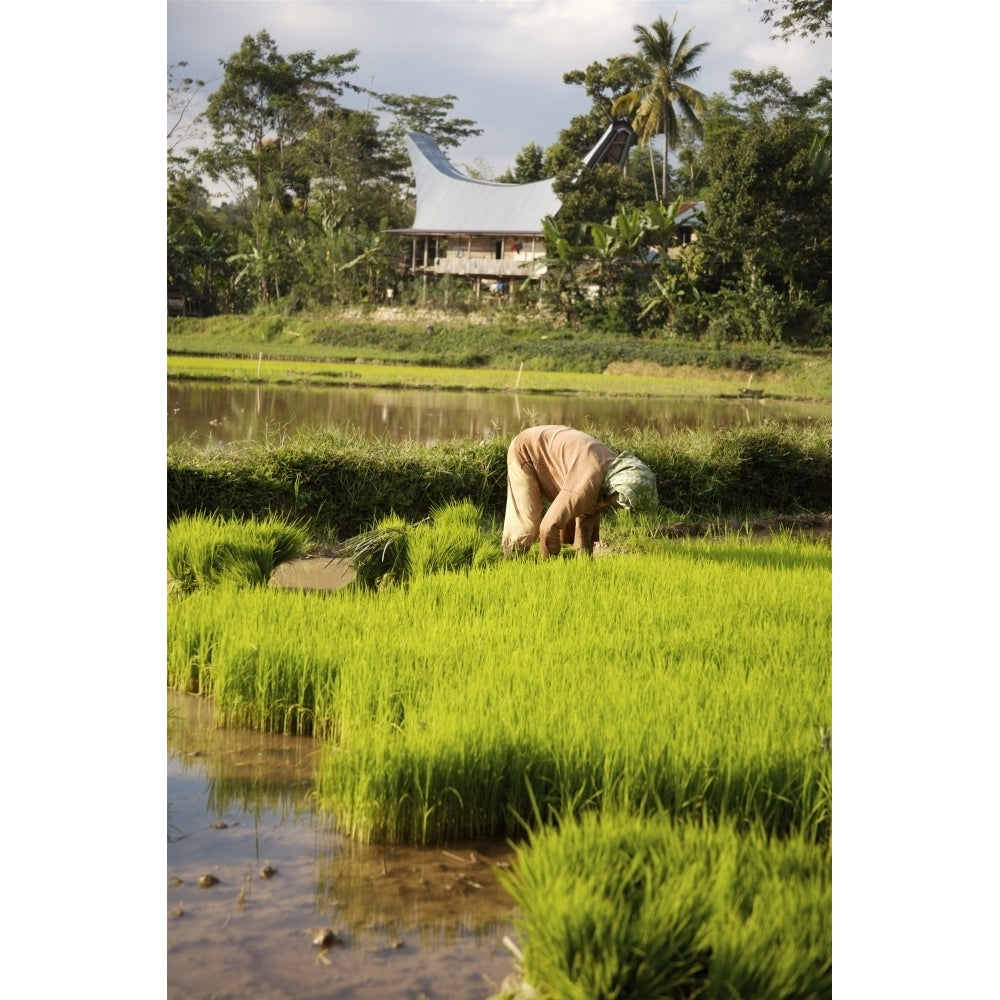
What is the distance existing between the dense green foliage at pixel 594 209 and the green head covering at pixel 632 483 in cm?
527

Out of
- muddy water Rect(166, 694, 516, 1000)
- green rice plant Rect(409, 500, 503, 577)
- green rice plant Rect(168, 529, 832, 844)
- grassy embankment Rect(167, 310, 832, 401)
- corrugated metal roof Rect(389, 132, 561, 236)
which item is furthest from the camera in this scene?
grassy embankment Rect(167, 310, 832, 401)

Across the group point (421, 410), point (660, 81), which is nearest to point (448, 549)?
point (421, 410)

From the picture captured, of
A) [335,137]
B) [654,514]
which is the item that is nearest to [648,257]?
[335,137]

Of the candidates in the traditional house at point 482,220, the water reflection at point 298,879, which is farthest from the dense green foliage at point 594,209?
the water reflection at point 298,879

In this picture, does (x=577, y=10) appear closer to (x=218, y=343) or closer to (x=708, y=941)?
(x=708, y=941)

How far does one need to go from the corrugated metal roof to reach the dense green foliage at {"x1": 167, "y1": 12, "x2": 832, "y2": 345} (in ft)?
1.04

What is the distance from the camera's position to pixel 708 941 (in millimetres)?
1638

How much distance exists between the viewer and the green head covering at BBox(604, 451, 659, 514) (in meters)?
3.76

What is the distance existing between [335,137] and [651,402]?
4.52 m

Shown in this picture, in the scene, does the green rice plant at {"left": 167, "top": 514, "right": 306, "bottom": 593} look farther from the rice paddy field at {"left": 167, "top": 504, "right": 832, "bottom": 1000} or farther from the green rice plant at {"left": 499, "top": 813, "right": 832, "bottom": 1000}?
the green rice plant at {"left": 499, "top": 813, "right": 832, "bottom": 1000}

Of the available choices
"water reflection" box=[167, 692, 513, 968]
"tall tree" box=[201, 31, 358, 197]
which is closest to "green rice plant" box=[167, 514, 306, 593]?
"water reflection" box=[167, 692, 513, 968]

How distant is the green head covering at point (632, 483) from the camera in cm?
376

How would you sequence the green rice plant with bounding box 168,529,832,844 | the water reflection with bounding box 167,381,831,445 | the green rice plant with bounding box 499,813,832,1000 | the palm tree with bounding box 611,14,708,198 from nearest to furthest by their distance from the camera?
the green rice plant with bounding box 499,813,832,1000 < the green rice plant with bounding box 168,529,832,844 < the palm tree with bounding box 611,14,708,198 < the water reflection with bounding box 167,381,831,445

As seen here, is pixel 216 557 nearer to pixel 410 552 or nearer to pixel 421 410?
pixel 410 552
